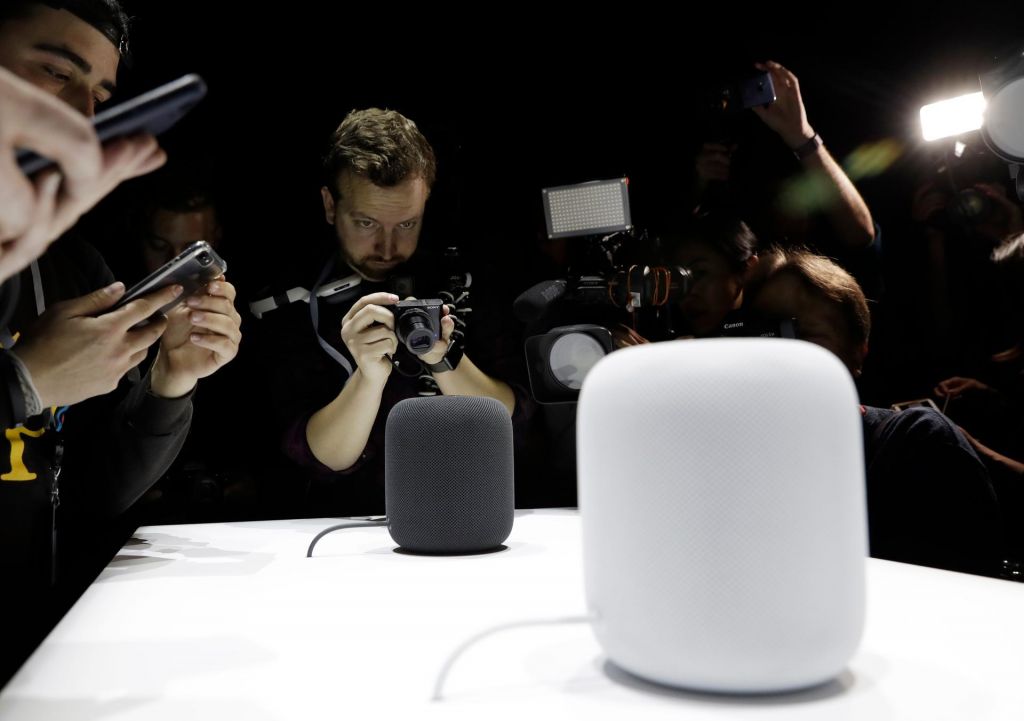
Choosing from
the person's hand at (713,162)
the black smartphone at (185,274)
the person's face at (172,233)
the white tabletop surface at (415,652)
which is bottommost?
the white tabletop surface at (415,652)

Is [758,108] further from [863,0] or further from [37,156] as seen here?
[37,156]

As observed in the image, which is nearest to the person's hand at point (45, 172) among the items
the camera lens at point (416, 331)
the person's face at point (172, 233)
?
the camera lens at point (416, 331)

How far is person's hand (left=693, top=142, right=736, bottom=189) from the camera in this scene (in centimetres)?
219

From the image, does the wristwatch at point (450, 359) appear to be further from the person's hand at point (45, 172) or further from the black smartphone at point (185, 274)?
the person's hand at point (45, 172)

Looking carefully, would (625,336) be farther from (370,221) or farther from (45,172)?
(45,172)

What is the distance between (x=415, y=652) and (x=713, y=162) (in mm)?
1783

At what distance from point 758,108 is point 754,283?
1.53ft

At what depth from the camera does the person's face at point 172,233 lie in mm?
2125

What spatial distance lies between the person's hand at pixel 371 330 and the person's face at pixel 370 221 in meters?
0.32

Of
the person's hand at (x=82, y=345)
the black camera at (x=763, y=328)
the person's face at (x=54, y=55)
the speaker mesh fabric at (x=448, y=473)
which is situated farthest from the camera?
the black camera at (x=763, y=328)

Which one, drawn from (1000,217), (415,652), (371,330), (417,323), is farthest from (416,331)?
(1000,217)

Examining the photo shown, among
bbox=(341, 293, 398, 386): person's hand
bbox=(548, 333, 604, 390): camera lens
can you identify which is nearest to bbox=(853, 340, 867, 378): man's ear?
bbox=(548, 333, 604, 390): camera lens

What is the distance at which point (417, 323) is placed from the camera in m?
1.88

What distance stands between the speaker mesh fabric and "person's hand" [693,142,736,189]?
121 centimetres
